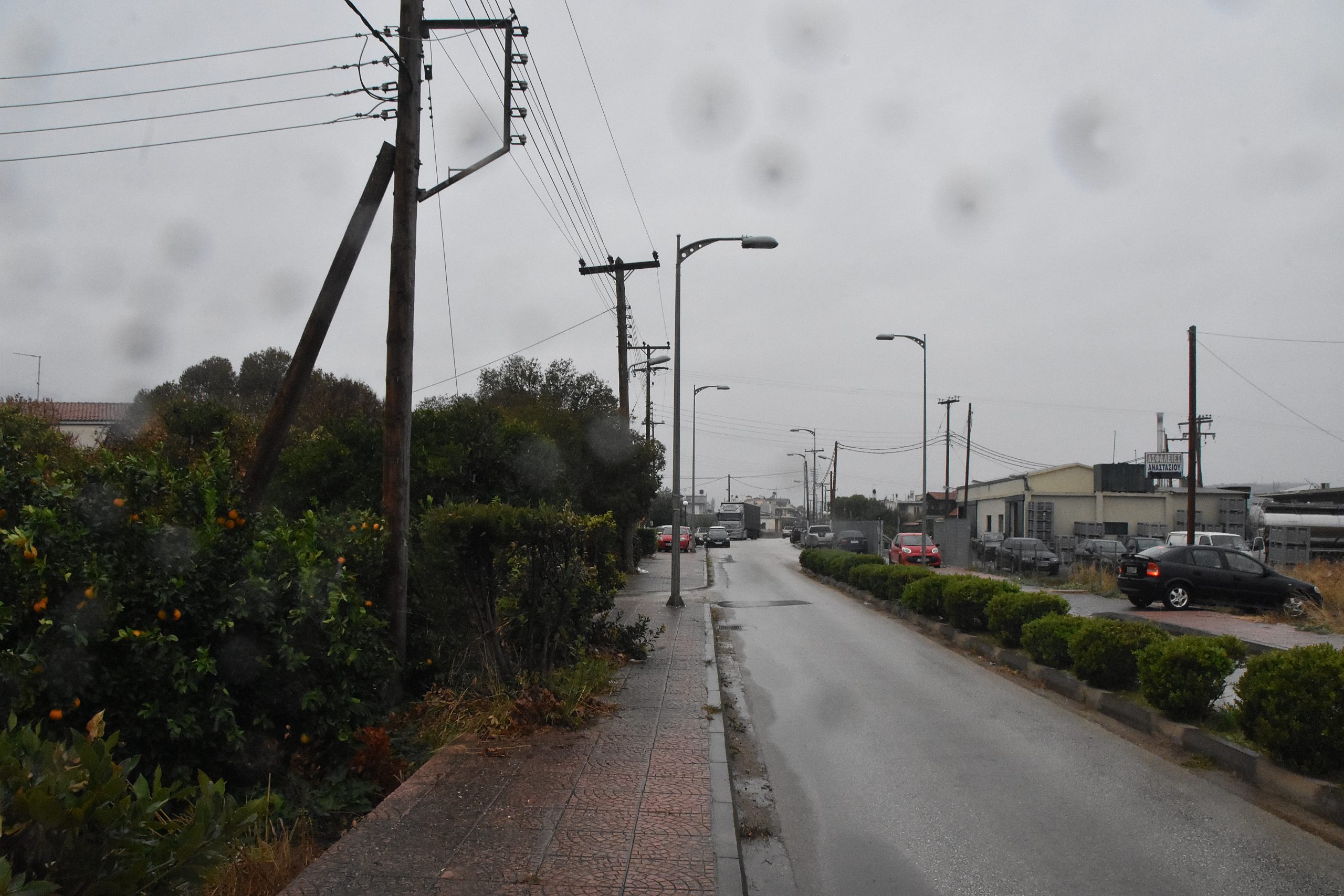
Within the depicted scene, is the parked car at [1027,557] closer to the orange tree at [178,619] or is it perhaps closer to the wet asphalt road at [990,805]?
the wet asphalt road at [990,805]

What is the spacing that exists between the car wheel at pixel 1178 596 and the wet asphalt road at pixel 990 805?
1169 cm

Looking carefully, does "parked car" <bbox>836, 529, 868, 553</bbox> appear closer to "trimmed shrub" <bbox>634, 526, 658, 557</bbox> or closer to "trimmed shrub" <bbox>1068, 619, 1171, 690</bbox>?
"trimmed shrub" <bbox>634, 526, 658, 557</bbox>

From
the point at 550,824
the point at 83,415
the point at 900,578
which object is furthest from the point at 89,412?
the point at 550,824

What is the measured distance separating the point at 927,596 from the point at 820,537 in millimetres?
44962

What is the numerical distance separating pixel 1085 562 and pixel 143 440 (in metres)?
27.3

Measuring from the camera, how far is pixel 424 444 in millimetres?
14305

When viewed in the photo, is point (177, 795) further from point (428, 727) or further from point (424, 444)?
point (424, 444)

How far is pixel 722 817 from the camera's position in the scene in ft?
18.9

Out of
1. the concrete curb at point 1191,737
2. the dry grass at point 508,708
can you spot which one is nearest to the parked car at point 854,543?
the concrete curb at point 1191,737

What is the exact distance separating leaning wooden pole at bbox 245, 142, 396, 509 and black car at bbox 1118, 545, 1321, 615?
1794cm

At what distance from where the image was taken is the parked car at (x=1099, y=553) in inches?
1164

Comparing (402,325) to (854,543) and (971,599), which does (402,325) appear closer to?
(971,599)

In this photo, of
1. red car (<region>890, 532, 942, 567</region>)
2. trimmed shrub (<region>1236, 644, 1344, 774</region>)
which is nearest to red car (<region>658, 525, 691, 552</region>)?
red car (<region>890, 532, 942, 567</region>)

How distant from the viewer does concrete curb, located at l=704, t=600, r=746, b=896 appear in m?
4.82
